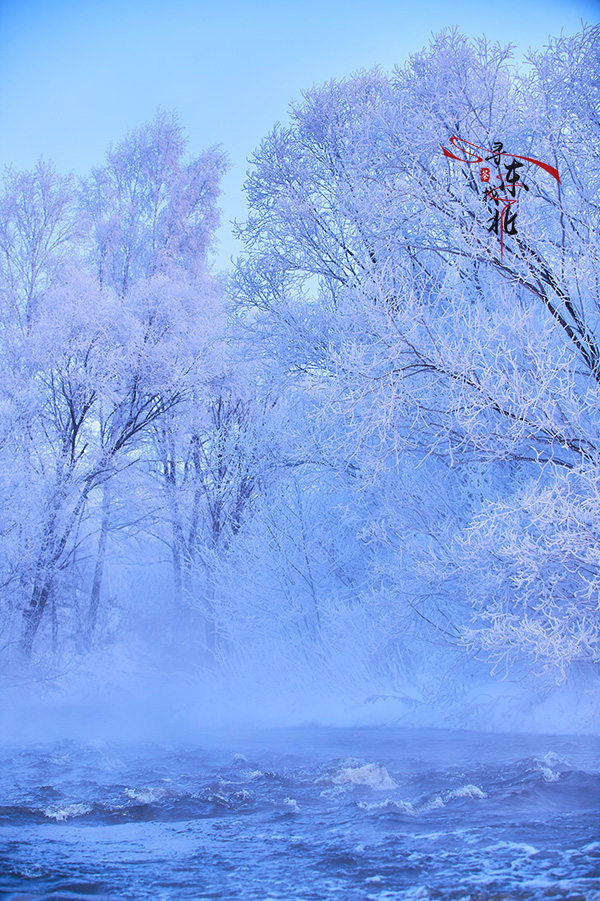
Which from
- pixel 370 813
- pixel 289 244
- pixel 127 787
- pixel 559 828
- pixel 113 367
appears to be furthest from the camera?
pixel 113 367

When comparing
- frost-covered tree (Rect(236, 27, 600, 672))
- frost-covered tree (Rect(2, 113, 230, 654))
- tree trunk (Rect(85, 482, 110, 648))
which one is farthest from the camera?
tree trunk (Rect(85, 482, 110, 648))

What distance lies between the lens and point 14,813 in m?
4.37

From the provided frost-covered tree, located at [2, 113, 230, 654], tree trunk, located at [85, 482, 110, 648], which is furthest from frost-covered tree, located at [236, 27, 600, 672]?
→ tree trunk, located at [85, 482, 110, 648]

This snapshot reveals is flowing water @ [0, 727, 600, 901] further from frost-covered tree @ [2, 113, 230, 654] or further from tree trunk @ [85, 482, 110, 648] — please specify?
tree trunk @ [85, 482, 110, 648]

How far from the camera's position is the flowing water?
3.03 metres

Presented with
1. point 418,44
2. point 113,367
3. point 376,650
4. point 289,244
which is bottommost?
point 376,650

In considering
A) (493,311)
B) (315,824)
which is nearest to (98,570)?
(493,311)

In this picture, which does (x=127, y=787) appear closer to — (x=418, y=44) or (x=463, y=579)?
(x=463, y=579)

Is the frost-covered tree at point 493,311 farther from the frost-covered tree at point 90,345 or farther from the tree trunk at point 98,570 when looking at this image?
the tree trunk at point 98,570

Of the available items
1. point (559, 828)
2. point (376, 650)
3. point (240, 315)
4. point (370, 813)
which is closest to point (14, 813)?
point (370, 813)

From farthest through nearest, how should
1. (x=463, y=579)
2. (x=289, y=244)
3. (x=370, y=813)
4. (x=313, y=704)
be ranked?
(x=289, y=244) < (x=313, y=704) < (x=463, y=579) < (x=370, y=813)

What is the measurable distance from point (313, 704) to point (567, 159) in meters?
6.73

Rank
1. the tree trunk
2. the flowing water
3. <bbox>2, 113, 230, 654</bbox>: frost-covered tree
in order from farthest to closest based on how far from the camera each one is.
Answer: the tree trunk
<bbox>2, 113, 230, 654</bbox>: frost-covered tree
the flowing water

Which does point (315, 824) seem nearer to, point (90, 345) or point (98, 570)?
point (90, 345)
